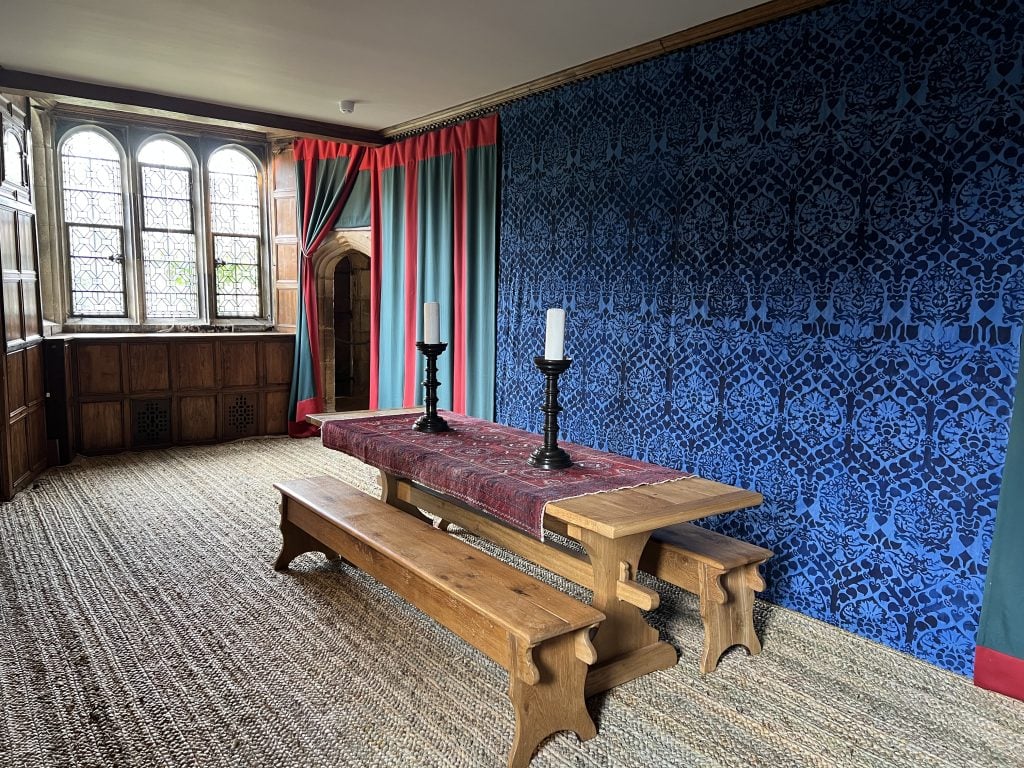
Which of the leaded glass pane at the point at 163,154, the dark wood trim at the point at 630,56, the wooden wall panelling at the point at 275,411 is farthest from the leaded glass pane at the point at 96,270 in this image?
the dark wood trim at the point at 630,56

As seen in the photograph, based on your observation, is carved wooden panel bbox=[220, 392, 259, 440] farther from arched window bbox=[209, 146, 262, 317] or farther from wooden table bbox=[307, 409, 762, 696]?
wooden table bbox=[307, 409, 762, 696]

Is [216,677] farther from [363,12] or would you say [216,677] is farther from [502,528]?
[363,12]

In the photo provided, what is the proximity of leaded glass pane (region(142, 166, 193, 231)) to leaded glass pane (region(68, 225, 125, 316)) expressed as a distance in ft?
1.00

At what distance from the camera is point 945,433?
264cm

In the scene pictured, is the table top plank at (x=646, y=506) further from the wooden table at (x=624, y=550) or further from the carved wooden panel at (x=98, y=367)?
Result: the carved wooden panel at (x=98, y=367)

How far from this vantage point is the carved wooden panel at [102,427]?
5.54 meters

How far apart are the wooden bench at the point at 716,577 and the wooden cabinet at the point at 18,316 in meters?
3.82

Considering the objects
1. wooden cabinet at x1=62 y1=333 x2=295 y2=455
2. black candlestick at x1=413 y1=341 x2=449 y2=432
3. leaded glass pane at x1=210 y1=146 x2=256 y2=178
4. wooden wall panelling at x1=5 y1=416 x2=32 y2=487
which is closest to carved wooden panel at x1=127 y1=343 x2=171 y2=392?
wooden cabinet at x1=62 y1=333 x2=295 y2=455

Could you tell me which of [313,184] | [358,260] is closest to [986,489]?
[313,184]

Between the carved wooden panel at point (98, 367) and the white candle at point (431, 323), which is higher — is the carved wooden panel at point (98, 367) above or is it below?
below

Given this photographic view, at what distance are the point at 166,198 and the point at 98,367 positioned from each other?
61.9 inches

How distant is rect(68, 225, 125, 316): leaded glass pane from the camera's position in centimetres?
A: 579

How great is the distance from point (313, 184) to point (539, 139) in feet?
8.84

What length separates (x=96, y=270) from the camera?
588 centimetres
